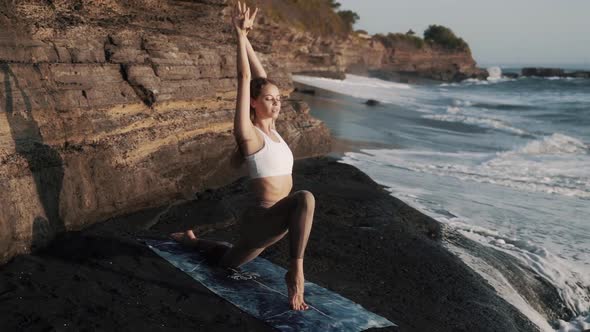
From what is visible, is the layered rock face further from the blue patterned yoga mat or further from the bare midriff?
the bare midriff

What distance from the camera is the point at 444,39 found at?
7988 cm

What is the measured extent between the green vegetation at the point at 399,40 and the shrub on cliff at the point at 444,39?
6.56 metres

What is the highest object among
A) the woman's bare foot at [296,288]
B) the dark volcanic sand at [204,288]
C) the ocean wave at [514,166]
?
the woman's bare foot at [296,288]

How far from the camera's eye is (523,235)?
6426 millimetres

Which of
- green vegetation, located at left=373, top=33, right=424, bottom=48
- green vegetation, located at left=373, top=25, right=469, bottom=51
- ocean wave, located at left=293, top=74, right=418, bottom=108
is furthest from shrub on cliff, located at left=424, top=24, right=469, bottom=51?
ocean wave, located at left=293, top=74, right=418, bottom=108

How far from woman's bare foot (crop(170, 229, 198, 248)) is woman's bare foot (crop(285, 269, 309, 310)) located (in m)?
1.32

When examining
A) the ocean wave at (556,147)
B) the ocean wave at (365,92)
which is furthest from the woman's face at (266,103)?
the ocean wave at (365,92)

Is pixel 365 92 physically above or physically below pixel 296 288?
below

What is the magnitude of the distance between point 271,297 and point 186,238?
47.1 inches

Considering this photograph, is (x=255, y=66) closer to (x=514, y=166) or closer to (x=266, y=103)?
(x=266, y=103)

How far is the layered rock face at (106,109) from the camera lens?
4.70m

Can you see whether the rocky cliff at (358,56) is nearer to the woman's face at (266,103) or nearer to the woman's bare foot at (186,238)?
the woman's bare foot at (186,238)

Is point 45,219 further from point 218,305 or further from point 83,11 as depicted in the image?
point 83,11

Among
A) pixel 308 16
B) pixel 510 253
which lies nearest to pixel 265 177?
pixel 510 253
